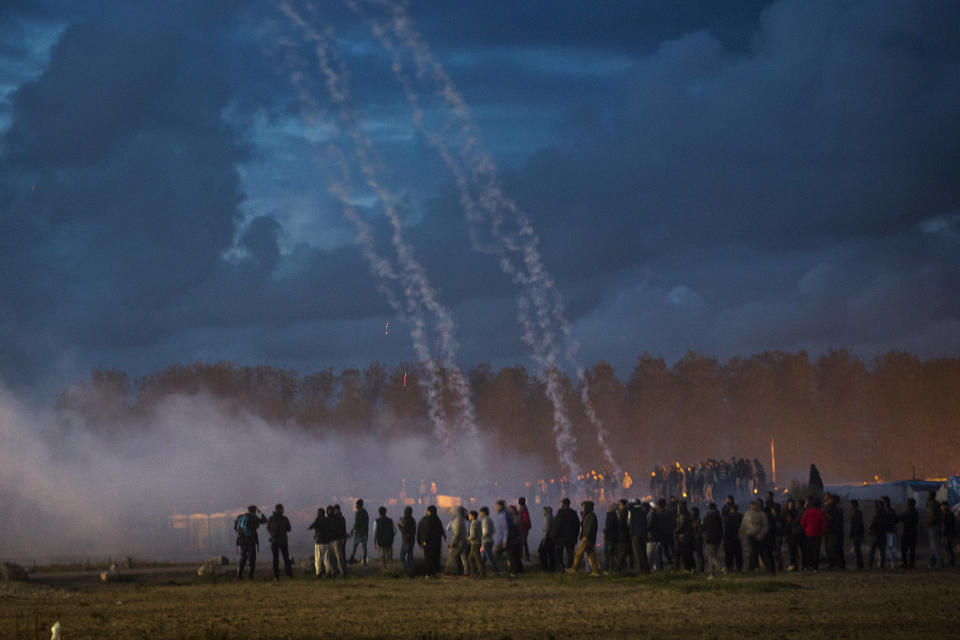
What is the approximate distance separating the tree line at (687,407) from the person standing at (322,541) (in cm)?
8688

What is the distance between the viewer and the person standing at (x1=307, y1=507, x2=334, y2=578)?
2469 cm

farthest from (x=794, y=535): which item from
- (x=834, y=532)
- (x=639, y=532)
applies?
(x=639, y=532)

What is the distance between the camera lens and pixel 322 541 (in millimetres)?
25047

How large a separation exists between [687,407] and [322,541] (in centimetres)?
10542

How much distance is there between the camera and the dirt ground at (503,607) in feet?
49.4

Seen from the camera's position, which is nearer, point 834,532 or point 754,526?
point 754,526

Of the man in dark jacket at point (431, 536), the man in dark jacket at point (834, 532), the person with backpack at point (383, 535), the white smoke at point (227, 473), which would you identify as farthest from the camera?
the white smoke at point (227, 473)

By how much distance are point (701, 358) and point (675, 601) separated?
11458 cm

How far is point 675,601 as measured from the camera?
61.0 ft

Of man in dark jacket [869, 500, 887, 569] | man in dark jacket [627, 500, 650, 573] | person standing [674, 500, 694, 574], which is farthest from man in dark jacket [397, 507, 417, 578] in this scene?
man in dark jacket [869, 500, 887, 569]

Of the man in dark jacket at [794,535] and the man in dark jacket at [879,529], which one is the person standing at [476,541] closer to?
the man in dark jacket at [794,535]

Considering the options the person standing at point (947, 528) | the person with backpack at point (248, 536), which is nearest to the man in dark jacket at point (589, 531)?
the person with backpack at point (248, 536)

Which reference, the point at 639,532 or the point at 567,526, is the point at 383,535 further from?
the point at 639,532


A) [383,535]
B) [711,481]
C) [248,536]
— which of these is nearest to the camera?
[248,536]
